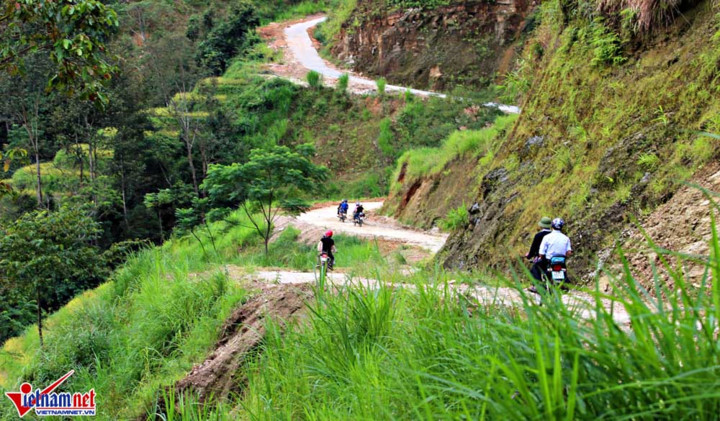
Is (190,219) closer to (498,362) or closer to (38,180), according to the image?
(38,180)

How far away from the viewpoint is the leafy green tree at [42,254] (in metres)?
11.7

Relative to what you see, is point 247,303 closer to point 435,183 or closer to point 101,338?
point 101,338

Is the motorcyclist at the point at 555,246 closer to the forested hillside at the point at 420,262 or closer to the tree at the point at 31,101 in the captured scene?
the forested hillside at the point at 420,262

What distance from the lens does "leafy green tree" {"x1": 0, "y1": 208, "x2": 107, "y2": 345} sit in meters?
11.7

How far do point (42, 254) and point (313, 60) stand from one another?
125 feet

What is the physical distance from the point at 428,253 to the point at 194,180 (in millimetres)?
22608

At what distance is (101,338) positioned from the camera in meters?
8.45

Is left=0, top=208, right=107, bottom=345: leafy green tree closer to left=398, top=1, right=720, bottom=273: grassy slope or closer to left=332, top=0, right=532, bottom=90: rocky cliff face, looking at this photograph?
left=398, top=1, right=720, bottom=273: grassy slope

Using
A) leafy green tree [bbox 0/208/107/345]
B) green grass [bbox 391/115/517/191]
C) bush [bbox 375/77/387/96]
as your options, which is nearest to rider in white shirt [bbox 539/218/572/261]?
leafy green tree [bbox 0/208/107/345]

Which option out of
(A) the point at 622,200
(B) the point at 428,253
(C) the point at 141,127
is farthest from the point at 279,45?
(A) the point at 622,200

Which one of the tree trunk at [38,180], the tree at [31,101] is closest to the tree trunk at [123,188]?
the tree at [31,101]

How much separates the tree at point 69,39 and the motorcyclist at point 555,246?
5.10 m
